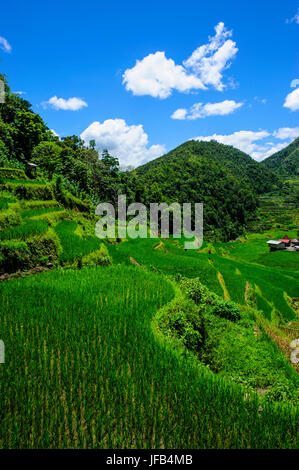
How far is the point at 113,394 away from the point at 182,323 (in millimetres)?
2904

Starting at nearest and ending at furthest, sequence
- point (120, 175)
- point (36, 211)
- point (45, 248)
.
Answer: point (45, 248) → point (36, 211) → point (120, 175)

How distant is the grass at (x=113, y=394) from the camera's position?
2.70m

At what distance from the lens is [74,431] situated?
2693 millimetres

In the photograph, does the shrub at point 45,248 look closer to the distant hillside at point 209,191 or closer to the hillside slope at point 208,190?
the hillside slope at point 208,190

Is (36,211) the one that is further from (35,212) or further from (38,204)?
(38,204)

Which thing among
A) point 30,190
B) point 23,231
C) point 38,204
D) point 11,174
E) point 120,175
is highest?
point 120,175

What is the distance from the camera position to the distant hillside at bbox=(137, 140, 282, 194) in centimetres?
14150

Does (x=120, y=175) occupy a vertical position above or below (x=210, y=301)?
above

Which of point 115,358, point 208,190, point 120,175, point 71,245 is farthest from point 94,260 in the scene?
point 208,190

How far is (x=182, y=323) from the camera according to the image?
18.8ft

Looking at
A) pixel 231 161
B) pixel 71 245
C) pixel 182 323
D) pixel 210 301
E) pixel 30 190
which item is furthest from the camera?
pixel 231 161

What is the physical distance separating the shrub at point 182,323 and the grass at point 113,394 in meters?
0.59

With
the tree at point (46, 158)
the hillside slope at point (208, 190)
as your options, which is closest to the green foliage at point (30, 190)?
the tree at point (46, 158)
